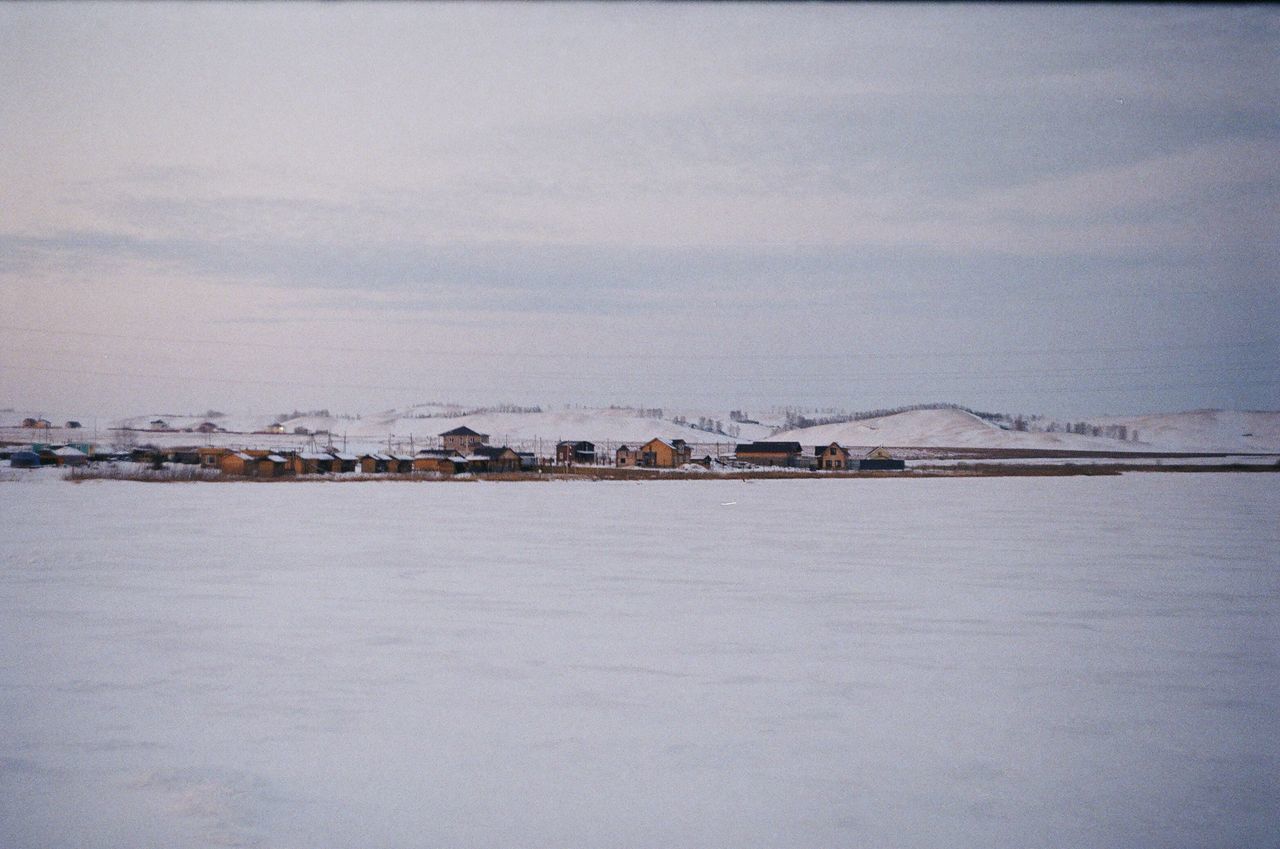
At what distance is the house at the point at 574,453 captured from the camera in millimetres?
53875

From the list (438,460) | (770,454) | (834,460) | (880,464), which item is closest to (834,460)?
(834,460)

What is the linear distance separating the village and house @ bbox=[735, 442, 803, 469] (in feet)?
0.20

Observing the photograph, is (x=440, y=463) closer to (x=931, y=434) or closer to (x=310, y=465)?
(x=310, y=465)

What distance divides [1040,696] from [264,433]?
8055 centimetres

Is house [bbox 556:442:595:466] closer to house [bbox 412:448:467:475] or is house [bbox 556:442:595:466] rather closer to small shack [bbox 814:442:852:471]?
house [bbox 412:448:467:475]

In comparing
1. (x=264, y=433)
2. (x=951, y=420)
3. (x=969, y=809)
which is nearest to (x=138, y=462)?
(x=264, y=433)

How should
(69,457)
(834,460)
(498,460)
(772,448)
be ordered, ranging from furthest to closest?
(772,448) → (834,460) → (498,460) → (69,457)

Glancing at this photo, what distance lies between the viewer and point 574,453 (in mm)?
55188

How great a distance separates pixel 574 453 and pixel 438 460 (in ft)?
40.0

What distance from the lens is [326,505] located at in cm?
2167

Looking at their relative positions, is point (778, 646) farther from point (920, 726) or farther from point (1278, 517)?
point (1278, 517)

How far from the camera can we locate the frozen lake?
4.18 m

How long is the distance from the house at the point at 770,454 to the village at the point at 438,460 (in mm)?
61

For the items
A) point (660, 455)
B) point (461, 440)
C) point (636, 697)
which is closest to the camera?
point (636, 697)
